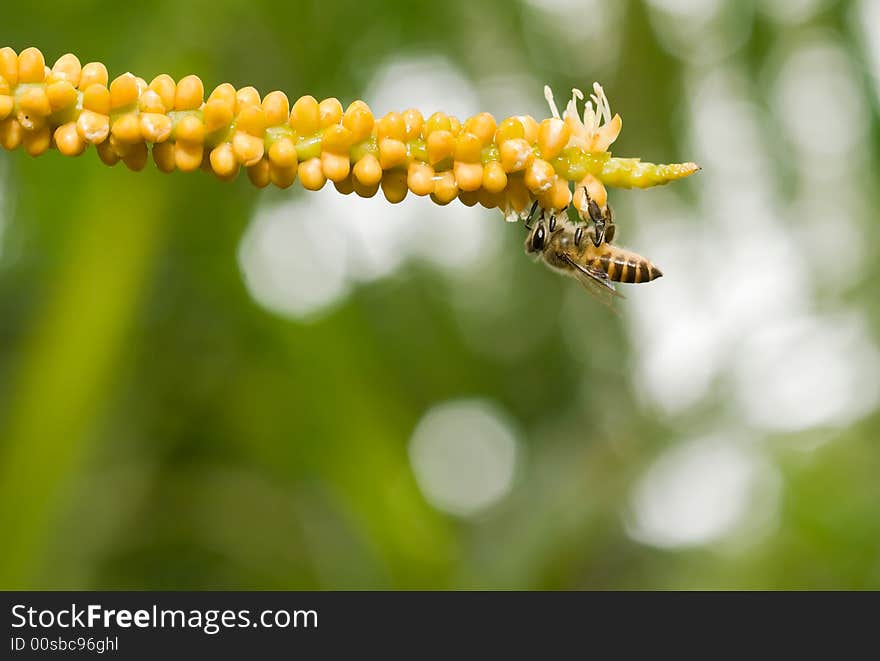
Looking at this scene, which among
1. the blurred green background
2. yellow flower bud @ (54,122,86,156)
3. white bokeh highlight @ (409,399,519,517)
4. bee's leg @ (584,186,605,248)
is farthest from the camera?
white bokeh highlight @ (409,399,519,517)

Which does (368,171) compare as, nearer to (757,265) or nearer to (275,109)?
(275,109)

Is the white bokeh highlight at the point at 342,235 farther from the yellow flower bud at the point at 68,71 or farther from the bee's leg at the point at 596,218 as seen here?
the yellow flower bud at the point at 68,71

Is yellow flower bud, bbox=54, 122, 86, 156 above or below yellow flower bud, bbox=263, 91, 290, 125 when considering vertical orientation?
below

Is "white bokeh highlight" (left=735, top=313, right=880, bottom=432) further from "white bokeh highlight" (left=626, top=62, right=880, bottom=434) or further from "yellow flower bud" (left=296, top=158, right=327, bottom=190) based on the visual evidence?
"yellow flower bud" (left=296, top=158, right=327, bottom=190)

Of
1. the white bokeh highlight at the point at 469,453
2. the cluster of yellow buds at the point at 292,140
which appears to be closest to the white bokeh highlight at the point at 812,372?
the white bokeh highlight at the point at 469,453

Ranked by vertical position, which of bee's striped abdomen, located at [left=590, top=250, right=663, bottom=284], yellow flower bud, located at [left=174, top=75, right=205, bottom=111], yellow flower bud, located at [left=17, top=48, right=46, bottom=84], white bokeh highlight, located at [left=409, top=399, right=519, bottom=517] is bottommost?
yellow flower bud, located at [left=174, top=75, right=205, bottom=111]

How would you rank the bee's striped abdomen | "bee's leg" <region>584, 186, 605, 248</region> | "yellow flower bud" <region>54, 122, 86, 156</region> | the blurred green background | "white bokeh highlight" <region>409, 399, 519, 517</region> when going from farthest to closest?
1. "white bokeh highlight" <region>409, 399, 519, 517</region>
2. the blurred green background
3. the bee's striped abdomen
4. "bee's leg" <region>584, 186, 605, 248</region>
5. "yellow flower bud" <region>54, 122, 86, 156</region>

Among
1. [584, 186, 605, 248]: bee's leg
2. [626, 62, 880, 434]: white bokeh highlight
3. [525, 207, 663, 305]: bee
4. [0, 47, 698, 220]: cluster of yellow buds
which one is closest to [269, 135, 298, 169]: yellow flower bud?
[0, 47, 698, 220]: cluster of yellow buds
